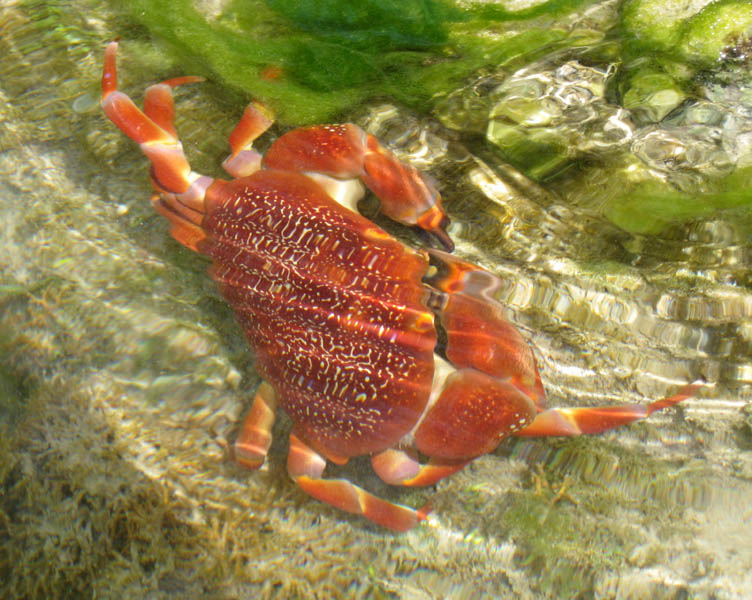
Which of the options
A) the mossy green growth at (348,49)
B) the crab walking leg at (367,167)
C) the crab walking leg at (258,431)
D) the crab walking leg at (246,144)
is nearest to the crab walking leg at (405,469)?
the crab walking leg at (258,431)

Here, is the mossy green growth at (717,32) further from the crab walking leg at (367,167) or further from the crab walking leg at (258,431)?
the crab walking leg at (258,431)

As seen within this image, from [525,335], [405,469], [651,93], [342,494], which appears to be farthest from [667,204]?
[342,494]

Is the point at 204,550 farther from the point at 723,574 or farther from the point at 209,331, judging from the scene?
the point at 723,574

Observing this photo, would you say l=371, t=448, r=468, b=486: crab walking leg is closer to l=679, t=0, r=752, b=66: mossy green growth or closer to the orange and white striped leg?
the orange and white striped leg

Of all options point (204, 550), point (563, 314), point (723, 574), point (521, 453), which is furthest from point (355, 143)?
point (723, 574)

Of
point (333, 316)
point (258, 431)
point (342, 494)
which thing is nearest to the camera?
point (333, 316)

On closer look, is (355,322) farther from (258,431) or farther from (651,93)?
(651,93)
